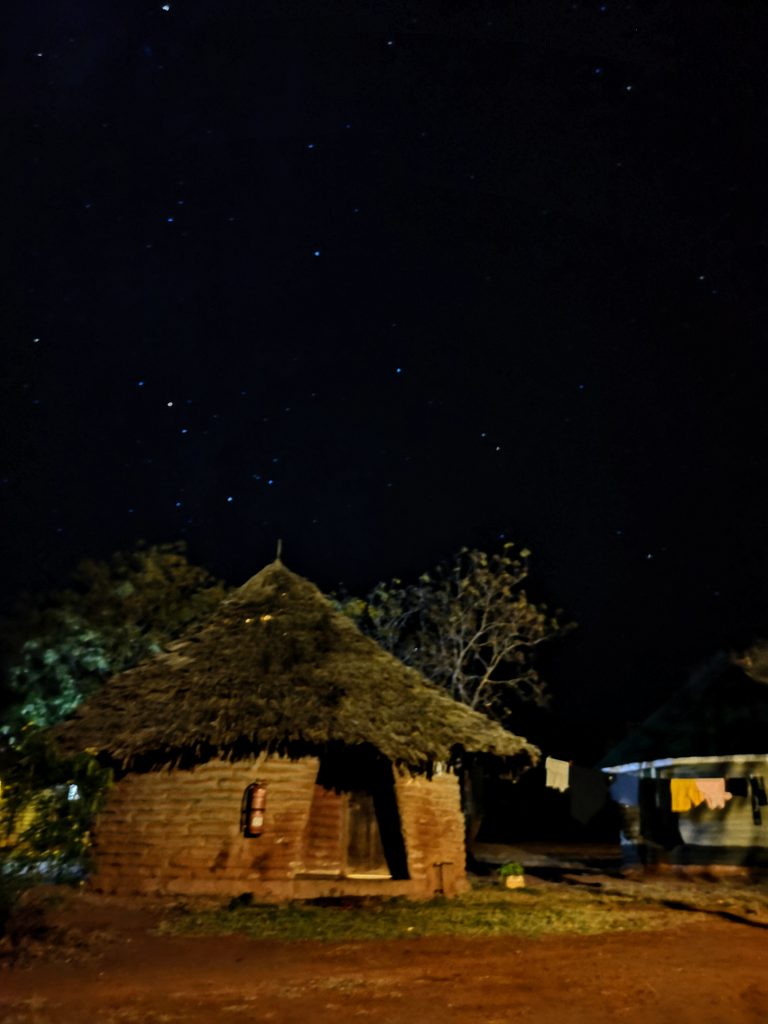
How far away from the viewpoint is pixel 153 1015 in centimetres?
625

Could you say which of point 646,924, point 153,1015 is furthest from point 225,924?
point 646,924

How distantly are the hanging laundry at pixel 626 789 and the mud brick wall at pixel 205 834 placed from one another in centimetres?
1413

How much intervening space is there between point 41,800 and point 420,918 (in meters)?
5.70

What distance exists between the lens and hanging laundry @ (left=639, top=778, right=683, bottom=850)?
2303 cm

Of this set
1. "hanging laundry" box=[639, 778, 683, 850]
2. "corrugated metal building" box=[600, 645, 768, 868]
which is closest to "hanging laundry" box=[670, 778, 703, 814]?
"corrugated metal building" box=[600, 645, 768, 868]

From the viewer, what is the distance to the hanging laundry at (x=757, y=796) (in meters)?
20.7

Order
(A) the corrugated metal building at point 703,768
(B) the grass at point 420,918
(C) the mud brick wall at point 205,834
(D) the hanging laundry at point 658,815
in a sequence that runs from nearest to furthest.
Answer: (B) the grass at point 420,918
(C) the mud brick wall at point 205,834
(A) the corrugated metal building at point 703,768
(D) the hanging laundry at point 658,815

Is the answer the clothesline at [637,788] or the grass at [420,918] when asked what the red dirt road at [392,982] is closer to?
the grass at [420,918]

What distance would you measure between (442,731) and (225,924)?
5076 millimetres

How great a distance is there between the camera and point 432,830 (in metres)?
14.9

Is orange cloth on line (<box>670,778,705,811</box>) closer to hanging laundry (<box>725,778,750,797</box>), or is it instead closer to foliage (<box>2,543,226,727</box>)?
hanging laundry (<box>725,778,750,797</box>)

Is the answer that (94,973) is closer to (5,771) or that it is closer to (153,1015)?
(153,1015)

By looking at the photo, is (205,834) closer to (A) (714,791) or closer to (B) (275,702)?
(B) (275,702)

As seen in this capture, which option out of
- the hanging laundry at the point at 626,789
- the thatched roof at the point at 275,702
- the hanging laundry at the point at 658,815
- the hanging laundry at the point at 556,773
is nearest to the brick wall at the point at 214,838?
the thatched roof at the point at 275,702
